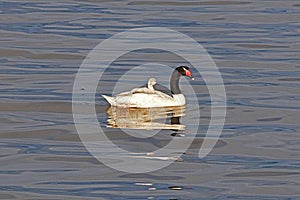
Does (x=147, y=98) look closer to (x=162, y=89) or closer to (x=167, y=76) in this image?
(x=162, y=89)

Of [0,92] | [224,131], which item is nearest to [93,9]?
[0,92]

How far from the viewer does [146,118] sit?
51.9 feet

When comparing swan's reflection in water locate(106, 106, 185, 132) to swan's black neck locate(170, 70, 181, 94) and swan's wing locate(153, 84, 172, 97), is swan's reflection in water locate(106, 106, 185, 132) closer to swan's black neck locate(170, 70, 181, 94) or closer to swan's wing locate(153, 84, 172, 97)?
swan's black neck locate(170, 70, 181, 94)

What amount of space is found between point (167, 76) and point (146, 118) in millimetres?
3151

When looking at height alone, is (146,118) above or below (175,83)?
below

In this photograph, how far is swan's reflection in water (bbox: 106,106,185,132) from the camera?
15.1m

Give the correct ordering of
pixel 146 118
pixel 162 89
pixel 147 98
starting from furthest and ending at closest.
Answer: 1. pixel 162 89
2. pixel 147 98
3. pixel 146 118

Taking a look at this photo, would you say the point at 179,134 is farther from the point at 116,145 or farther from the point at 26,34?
the point at 26,34

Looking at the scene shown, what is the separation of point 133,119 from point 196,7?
479 inches

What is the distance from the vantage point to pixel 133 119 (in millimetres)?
15781

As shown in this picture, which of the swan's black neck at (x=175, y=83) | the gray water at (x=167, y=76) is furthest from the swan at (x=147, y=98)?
the gray water at (x=167, y=76)

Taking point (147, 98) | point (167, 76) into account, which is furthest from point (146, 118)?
point (167, 76)

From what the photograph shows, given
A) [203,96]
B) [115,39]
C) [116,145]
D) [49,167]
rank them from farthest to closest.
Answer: [115,39], [203,96], [116,145], [49,167]

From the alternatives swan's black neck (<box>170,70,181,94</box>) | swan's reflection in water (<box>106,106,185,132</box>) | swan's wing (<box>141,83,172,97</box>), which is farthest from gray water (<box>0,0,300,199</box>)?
swan's wing (<box>141,83,172,97</box>)
